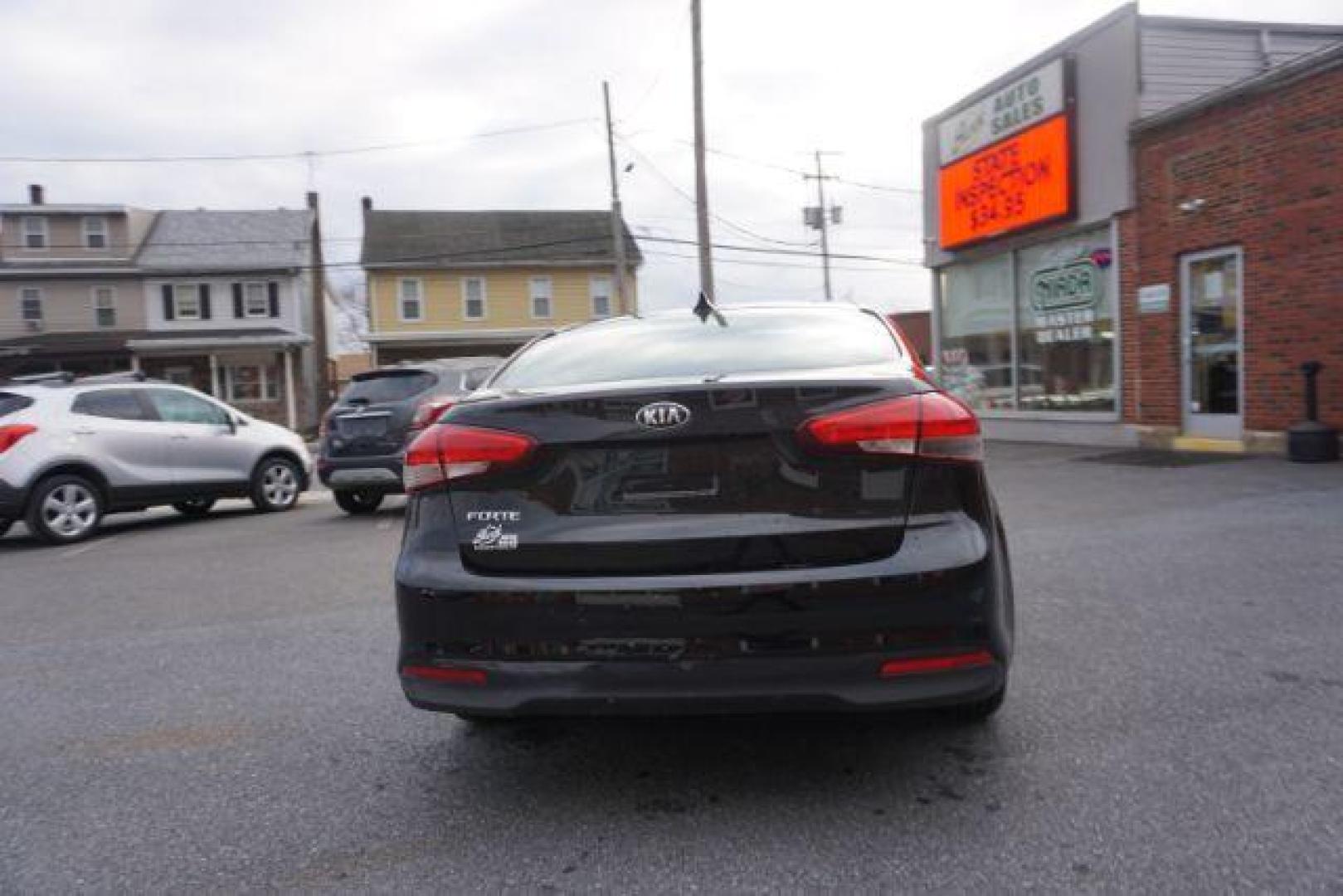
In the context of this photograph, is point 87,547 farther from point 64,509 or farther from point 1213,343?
point 1213,343

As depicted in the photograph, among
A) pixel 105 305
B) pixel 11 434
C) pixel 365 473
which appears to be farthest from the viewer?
pixel 105 305

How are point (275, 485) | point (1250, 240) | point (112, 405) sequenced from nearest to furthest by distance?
point (112, 405)
point (1250, 240)
point (275, 485)

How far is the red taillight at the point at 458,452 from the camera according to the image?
9.53 ft

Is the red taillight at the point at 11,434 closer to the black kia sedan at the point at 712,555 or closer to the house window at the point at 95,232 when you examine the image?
the black kia sedan at the point at 712,555

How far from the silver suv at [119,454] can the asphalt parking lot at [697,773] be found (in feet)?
14.0

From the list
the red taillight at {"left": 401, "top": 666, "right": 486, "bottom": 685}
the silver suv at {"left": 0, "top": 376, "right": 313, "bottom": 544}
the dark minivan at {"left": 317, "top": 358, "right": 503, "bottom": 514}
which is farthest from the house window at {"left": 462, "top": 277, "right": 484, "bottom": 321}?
the red taillight at {"left": 401, "top": 666, "right": 486, "bottom": 685}

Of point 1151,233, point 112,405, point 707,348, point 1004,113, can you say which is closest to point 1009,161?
point 1004,113

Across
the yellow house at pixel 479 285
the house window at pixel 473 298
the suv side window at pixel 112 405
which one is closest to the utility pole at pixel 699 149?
the suv side window at pixel 112 405

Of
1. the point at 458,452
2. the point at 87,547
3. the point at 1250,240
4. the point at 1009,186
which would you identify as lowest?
the point at 87,547

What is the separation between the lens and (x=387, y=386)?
34.9 ft

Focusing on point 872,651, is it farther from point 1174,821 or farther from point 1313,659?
point 1313,659

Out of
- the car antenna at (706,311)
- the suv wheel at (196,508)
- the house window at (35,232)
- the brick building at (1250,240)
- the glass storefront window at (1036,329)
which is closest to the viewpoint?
the car antenna at (706,311)

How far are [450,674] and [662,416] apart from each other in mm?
961

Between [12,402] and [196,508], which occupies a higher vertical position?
[12,402]
